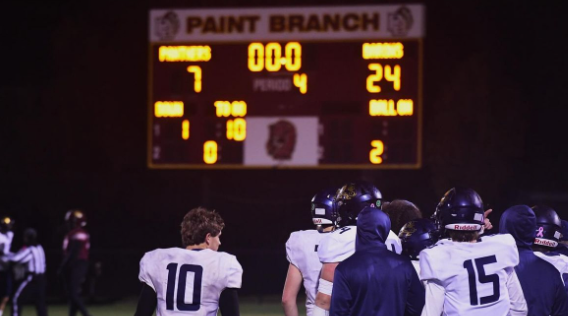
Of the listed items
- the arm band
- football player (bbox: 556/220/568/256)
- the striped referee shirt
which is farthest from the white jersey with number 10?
the striped referee shirt

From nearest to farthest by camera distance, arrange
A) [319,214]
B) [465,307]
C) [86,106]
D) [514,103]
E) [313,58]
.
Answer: [465,307], [319,214], [313,58], [514,103], [86,106]

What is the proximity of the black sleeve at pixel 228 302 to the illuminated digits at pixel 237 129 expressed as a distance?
25.2ft

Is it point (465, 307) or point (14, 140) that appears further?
point (14, 140)

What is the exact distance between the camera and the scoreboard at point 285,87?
11812 millimetres

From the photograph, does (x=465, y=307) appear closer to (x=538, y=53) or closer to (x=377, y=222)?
(x=377, y=222)

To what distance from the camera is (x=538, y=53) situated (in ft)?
60.8

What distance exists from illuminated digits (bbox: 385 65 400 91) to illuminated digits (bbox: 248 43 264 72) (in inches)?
66.0

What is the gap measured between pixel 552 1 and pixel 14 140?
11.6 m

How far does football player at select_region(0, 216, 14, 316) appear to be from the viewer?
9805 mm

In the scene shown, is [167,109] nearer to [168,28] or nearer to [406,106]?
[168,28]

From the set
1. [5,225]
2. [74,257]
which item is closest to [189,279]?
[74,257]

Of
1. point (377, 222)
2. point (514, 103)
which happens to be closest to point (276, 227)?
point (514, 103)

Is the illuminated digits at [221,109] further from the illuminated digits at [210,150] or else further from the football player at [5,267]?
the football player at [5,267]

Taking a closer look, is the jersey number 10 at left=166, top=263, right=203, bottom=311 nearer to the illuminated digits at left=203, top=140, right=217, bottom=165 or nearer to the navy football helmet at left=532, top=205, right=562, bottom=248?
the navy football helmet at left=532, top=205, right=562, bottom=248
